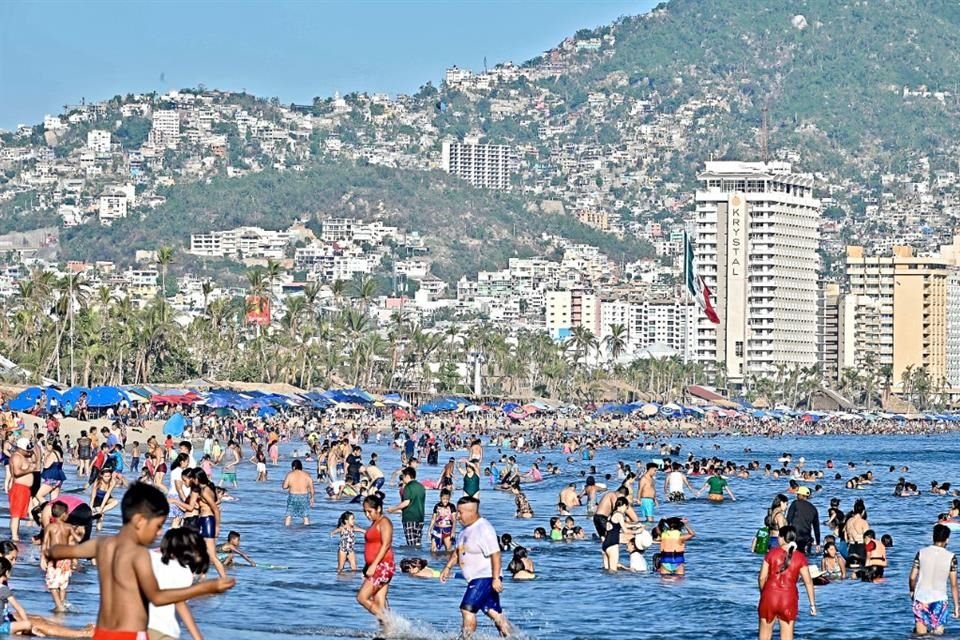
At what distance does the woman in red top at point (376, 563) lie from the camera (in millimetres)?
17406

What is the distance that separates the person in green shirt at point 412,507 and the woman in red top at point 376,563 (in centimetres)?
755

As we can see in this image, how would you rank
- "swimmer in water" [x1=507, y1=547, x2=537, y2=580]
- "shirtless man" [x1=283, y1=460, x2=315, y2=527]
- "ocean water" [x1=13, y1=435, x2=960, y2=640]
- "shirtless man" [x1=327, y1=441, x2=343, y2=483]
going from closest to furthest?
"ocean water" [x1=13, y1=435, x2=960, y2=640]
"swimmer in water" [x1=507, y1=547, x2=537, y2=580]
"shirtless man" [x1=283, y1=460, x2=315, y2=527]
"shirtless man" [x1=327, y1=441, x2=343, y2=483]

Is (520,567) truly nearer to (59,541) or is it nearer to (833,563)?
(833,563)

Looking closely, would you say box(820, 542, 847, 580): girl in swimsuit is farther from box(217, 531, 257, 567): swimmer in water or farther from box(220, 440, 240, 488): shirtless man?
box(220, 440, 240, 488): shirtless man

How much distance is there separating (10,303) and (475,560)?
485 ft

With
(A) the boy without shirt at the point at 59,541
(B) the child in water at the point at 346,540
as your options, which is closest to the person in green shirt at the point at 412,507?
(B) the child in water at the point at 346,540

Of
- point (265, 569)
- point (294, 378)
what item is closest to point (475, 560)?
point (265, 569)

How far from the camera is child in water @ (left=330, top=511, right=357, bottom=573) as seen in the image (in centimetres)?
2353

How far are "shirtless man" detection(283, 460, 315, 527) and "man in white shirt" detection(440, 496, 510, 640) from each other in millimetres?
12059

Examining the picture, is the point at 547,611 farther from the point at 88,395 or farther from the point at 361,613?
the point at 88,395

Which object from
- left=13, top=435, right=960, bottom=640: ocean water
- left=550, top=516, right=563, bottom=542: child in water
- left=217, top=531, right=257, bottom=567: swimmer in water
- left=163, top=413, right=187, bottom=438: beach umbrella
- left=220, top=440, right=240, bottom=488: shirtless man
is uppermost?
left=163, top=413, right=187, bottom=438: beach umbrella

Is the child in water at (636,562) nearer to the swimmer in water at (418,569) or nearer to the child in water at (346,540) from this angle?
the swimmer in water at (418,569)

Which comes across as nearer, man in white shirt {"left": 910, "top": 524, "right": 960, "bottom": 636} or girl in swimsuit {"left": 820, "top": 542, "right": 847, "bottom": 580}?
man in white shirt {"left": 910, "top": 524, "right": 960, "bottom": 636}

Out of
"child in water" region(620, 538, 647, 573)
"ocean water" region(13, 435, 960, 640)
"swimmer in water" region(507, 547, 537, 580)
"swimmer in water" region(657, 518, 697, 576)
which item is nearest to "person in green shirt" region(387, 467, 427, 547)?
"ocean water" region(13, 435, 960, 640)
